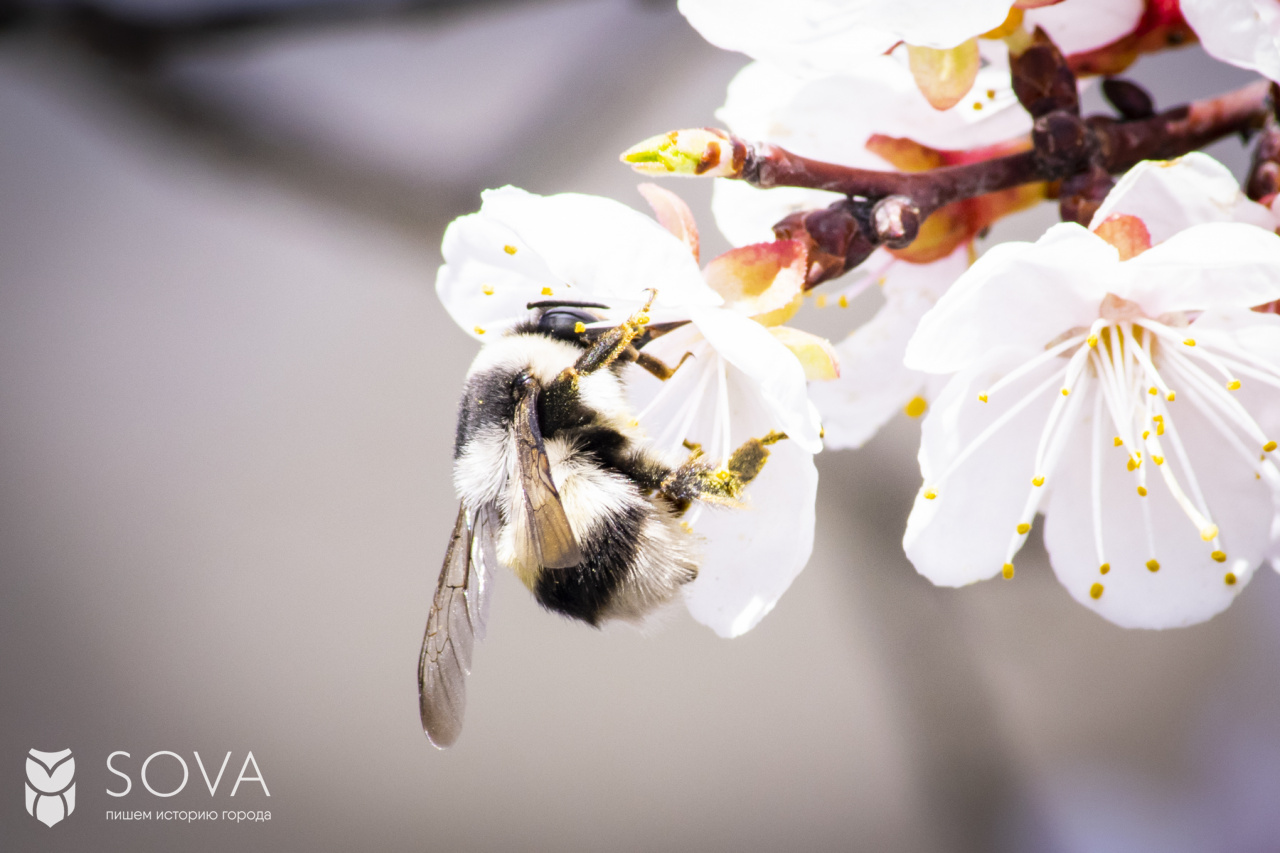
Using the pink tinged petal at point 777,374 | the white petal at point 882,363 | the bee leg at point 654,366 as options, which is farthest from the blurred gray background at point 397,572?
the pink tinged petal at point 777,374

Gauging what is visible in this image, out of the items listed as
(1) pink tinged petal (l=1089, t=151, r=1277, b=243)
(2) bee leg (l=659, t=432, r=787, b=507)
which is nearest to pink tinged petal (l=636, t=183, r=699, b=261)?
(2) bee leg (l=659, t=432, r=787, b=507)

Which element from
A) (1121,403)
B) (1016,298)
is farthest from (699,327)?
(1121,403)

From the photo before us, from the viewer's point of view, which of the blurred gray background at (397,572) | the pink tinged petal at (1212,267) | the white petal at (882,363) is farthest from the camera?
the blurred gray background at (397,572)

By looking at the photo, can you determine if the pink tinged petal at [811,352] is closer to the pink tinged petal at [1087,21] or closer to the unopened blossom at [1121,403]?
the unopened blossom at [1121,403]

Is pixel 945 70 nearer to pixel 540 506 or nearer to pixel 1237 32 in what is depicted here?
pixel 1237 32

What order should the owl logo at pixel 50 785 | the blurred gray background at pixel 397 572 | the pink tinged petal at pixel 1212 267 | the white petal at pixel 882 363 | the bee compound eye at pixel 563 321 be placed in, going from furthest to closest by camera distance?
the blurred gray background at pixel 397 572
the owl logo at pixel 50 785
the white petal at pixel 882 363
the bee compound eye at pixel 563 321
the pink tinged petal at pixel 1212 267

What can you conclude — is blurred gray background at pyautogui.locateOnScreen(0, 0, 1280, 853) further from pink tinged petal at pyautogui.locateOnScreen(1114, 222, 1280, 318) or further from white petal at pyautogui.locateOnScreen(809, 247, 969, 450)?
pink tinged petal at pyautogui.locateOnScreen(1114, 222, 1280, 318)

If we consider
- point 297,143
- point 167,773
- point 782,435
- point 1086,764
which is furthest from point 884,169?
point 1086,764
